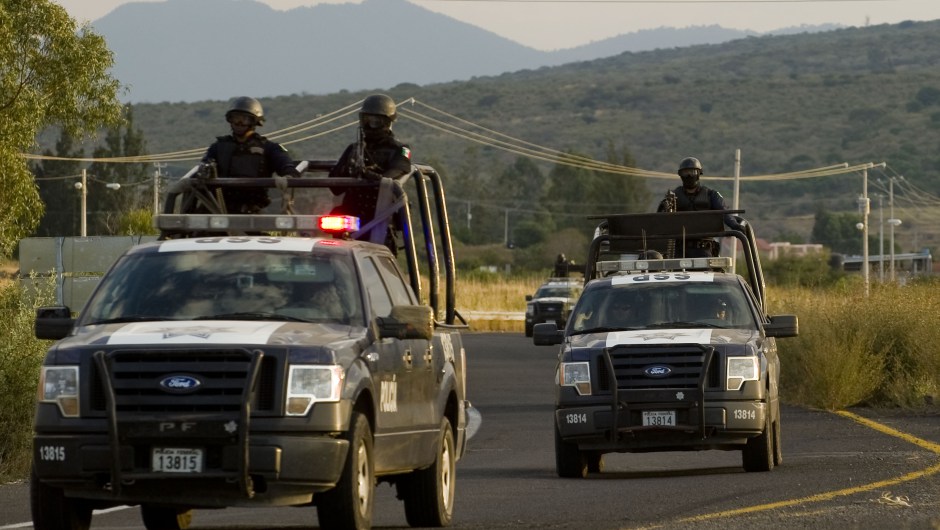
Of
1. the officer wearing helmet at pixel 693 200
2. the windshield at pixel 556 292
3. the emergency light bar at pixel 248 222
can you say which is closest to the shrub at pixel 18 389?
the emergency light bar at pixel 248 222

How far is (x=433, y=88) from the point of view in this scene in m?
200

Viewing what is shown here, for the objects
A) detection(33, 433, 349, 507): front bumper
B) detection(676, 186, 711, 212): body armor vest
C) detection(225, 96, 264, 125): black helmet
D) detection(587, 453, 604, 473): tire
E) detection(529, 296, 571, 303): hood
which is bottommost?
detection(587, 453, 604, 473): tire

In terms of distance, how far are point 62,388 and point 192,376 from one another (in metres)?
0.76

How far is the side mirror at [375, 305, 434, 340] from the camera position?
11086 millimetres

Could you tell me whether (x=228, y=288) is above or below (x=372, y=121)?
below

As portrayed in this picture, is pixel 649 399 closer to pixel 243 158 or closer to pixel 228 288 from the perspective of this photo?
pixel 243 158

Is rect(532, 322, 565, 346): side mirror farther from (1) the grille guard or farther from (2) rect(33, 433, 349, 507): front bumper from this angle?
(2) rect(33, 433, 349, 507): front bumper

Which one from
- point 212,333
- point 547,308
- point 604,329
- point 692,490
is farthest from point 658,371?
point 547,308

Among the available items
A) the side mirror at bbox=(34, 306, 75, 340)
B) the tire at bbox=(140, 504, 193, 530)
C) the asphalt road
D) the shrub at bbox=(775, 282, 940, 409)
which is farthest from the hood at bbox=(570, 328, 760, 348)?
the shrub at bbox=(775, 282, 940, 409)

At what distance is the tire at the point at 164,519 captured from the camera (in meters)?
12.0

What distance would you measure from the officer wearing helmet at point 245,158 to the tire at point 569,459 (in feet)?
12.6

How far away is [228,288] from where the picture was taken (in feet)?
36.3

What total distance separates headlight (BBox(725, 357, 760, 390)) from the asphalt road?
802 millimetres

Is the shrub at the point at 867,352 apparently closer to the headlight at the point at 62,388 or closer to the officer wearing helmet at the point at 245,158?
the officer wearing helmet at the point at 245,158
